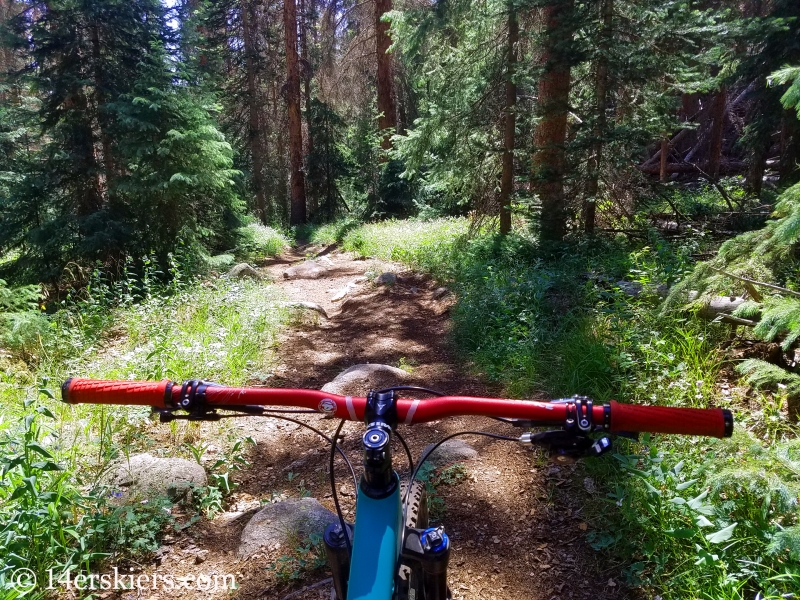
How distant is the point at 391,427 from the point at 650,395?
10.1 feet

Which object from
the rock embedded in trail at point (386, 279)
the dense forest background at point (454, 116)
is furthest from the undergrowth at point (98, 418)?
the rock embedded in trail at point (386, 279)

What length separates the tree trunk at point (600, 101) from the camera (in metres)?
6.88

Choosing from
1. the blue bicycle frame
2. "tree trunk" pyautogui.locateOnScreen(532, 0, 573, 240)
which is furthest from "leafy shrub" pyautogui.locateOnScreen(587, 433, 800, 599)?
"tree trunk" pyautogui.locateOnScreen(532, 0, 573, 240)

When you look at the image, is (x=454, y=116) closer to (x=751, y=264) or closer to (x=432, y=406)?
(x=751, y=264)

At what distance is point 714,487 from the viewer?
2479 mm

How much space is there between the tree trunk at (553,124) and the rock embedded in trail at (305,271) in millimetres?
6771

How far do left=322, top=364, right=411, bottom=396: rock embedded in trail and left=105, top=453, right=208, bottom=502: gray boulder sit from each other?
1.73 m

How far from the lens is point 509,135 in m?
9.99

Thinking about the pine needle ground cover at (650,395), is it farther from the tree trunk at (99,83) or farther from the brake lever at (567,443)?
the tree trunk at (99,83)

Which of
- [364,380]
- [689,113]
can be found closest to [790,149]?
[364,380]

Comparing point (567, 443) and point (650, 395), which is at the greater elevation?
point (567, 443)

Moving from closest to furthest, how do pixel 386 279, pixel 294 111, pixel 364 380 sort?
1. pixel 364 380
2. pixel 386 279
3. pixel 294 111

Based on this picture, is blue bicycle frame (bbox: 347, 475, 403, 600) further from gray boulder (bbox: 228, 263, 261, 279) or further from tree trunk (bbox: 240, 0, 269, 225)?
tree trunk (bbox: 240, 0, 269, 225)

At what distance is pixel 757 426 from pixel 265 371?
4933 millimetres
